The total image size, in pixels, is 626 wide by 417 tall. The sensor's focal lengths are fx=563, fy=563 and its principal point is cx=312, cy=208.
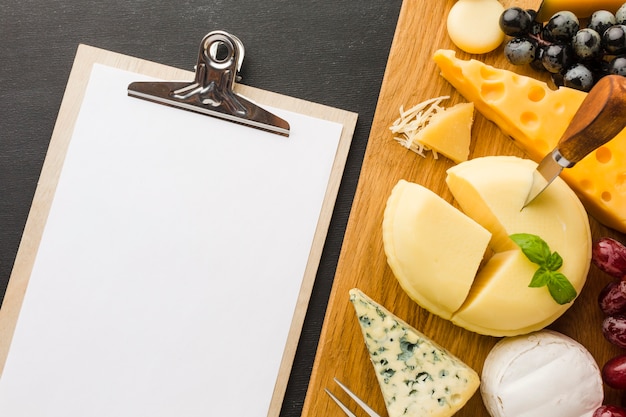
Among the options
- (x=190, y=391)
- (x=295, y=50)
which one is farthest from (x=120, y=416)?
(x=295, y=50)

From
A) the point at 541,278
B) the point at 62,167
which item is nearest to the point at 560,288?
the point at 541,278

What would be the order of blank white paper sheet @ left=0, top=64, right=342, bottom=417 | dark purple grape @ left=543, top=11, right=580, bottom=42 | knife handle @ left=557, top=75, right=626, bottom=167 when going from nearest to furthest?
knife handle @ left=557, top=75, right=626, bottom=167
dark purple grape @ left=543, top=11, right=580, bottom=42
blank white paper sheet @ left=0, top=64, right=342, bottom=417

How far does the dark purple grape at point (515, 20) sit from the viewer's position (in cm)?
100

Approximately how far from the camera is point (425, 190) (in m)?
0.97

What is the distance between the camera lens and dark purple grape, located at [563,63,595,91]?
3.26 feet

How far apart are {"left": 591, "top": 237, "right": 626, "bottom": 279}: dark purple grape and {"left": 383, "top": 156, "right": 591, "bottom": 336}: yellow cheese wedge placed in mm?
17

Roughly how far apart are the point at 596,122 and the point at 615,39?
0.97ft

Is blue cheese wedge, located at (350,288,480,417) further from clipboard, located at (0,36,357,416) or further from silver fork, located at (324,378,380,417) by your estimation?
clipboard, located at (0,36,357,416)

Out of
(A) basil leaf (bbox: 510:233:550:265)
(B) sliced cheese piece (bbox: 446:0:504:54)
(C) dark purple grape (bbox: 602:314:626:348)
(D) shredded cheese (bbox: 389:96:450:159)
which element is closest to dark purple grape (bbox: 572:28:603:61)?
(B) sliced cheese piece (bbox: 446:0:504:54)

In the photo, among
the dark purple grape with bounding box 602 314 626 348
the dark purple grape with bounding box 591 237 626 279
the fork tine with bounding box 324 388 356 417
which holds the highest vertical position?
the dark purple grape with bounding box 591 237 626 279

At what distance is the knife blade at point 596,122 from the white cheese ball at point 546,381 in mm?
311

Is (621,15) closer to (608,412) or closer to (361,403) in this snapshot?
(608,412)

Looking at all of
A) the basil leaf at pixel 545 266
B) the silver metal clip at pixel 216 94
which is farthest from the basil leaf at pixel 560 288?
the silver metal clip at pixel 216 94

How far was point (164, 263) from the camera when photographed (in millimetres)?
1164
